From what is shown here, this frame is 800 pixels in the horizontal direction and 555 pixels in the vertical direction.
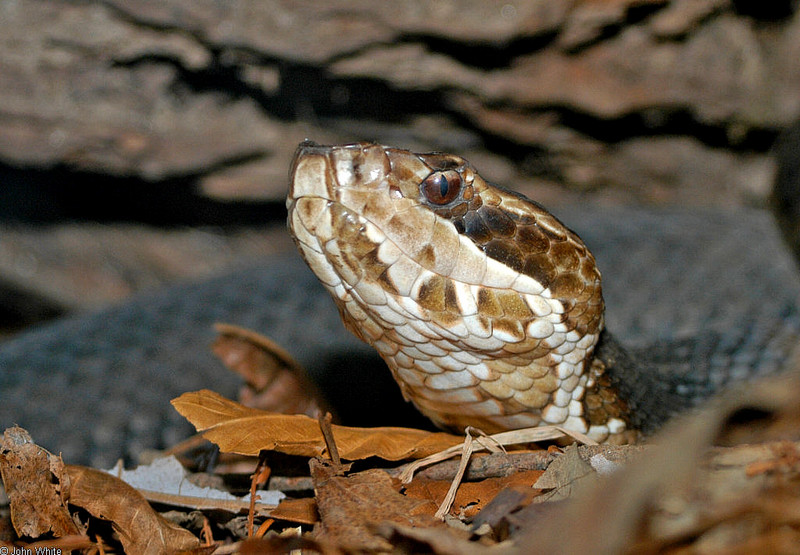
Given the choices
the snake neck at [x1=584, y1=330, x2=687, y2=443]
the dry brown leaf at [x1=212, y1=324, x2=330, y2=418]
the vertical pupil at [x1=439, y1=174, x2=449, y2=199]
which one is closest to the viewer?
the vertical pupil at [x1=439, y1=174, x2=449, y2=199]

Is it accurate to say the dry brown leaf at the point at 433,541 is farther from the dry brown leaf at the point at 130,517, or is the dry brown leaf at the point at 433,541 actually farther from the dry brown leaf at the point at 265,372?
the dry brown leaf at the point at 265,372

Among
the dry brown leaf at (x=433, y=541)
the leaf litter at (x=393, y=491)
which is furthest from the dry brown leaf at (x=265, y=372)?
the dry brown leaf at (x=433, y=541)

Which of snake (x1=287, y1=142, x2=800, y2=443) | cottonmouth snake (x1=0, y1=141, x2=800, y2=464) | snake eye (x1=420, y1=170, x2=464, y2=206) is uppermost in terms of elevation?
snake eye (x1=420, y1=170, x2=464, y2=206)

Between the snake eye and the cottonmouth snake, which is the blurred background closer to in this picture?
the cottonmouth snake

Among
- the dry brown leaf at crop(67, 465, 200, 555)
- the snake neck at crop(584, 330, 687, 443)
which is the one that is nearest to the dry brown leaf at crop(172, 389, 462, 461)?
the dry brown leaf at crop(67, 465, 200, 555)

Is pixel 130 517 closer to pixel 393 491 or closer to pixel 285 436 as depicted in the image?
pixel 285 436

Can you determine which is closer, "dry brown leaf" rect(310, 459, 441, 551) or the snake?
"dry brown leaf" rect(310, 459, 441, 551)

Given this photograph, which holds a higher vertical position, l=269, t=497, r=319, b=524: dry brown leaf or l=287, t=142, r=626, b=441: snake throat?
l=287, t=142, r=626, b=441: snake throat

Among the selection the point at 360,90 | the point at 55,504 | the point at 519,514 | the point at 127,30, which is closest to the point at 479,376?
the point at 519,514
